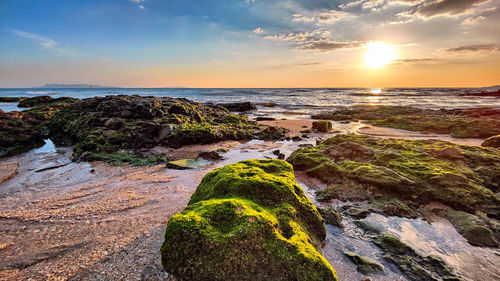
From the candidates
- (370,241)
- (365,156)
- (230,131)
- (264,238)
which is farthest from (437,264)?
(230,131)

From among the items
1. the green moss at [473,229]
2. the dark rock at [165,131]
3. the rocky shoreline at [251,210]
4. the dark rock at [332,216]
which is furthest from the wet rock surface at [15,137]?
the green moss at [473,229]

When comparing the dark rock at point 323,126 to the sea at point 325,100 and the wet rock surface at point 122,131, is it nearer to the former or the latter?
the wet rock surface at point 122,131

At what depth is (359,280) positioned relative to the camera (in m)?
3.45

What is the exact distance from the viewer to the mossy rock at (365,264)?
3.65 meters

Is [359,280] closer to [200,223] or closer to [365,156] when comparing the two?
[200,223]

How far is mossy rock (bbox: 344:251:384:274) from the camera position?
3.65 meters

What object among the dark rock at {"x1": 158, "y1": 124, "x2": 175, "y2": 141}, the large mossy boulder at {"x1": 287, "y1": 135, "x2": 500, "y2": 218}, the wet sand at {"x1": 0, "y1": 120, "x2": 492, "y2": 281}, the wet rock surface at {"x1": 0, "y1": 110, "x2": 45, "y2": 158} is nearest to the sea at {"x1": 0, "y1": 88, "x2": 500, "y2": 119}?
the dark rock at {"x1": 158, "y1": 124, "x2": 175, "y2": 141}

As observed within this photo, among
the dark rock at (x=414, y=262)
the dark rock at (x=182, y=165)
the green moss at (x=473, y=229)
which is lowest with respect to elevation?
the dark rock at (x=414, y=262)

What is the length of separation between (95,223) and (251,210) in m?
3.66

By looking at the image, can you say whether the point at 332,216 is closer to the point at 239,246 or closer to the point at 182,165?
the point at 239,246

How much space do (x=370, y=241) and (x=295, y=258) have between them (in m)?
2.47

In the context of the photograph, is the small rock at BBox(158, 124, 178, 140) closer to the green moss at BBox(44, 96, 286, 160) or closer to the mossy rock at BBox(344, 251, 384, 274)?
the green moss at BBox(44, 96, 286, 160)

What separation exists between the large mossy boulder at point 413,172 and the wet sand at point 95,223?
3.74ft

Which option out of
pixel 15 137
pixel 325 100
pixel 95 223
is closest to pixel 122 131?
pixel 15 137
